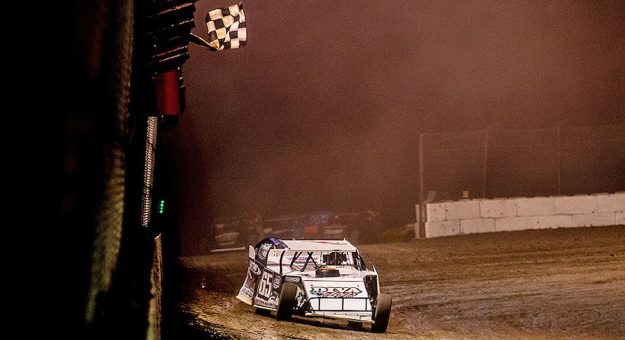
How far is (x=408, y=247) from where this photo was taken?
628 inches

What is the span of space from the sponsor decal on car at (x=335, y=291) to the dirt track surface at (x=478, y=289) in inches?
17.4

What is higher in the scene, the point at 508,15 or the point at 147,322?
the point at 508,15

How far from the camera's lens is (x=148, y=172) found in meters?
6.72

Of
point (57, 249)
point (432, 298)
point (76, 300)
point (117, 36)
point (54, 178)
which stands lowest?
point (432, 298)

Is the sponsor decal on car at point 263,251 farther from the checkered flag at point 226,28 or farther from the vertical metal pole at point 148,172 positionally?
the checkered flag at point 226,28

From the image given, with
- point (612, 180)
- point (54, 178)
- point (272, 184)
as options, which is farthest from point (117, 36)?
point (272, 184)

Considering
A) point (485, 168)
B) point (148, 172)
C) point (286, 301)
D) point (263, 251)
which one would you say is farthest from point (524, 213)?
point (148, 172)

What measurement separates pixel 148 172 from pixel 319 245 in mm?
3327

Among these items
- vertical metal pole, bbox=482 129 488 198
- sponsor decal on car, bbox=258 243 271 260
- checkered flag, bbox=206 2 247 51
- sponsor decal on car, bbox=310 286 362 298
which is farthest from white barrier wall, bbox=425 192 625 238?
sponsor decal on car, bbox=310 286 362 298

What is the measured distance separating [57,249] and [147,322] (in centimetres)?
275

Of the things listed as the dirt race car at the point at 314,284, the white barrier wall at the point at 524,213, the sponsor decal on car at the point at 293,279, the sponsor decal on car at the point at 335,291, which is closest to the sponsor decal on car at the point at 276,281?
the dirt race car at the point at 314,284

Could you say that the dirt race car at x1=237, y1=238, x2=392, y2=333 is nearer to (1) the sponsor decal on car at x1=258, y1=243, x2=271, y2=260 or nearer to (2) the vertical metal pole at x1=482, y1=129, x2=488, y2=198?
(1) the sponsor decal on car at x1=258, y1=243, x2=271, y2=260

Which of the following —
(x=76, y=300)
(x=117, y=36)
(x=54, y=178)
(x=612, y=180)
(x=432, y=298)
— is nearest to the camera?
(x=54, y=178)

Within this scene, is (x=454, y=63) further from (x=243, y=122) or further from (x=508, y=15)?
(x=243, y=122)
